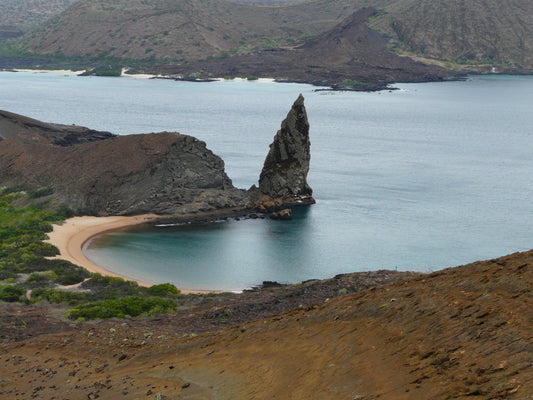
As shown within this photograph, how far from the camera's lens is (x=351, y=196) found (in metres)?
82.9

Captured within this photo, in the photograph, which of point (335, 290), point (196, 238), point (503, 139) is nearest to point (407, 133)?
point (503, 139)

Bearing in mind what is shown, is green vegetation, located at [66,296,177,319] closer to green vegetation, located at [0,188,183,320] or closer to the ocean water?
green vegetation, located at [0,188,183,320]

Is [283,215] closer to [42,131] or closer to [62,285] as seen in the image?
[62,285]

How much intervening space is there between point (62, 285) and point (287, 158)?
35.4 m

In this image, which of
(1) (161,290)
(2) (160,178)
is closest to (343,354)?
(1) (161,290)

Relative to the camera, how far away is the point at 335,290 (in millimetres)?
37906

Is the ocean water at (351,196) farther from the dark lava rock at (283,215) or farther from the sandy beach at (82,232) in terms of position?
the sandy beach at (82,232)

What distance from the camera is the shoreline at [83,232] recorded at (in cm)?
5277

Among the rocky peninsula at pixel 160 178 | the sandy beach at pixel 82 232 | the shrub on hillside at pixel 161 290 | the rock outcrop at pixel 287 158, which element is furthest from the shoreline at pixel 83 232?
the rock outcrop at pixel 287 158

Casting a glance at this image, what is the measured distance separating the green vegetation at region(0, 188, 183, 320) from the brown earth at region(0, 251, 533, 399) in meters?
6.10

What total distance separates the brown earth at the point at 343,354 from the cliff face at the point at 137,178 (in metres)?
41.5

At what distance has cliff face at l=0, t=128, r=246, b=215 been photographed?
70.3 metres

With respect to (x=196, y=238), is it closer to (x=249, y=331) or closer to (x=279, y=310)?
(x=279, y=310)

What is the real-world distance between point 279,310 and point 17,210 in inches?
1597
